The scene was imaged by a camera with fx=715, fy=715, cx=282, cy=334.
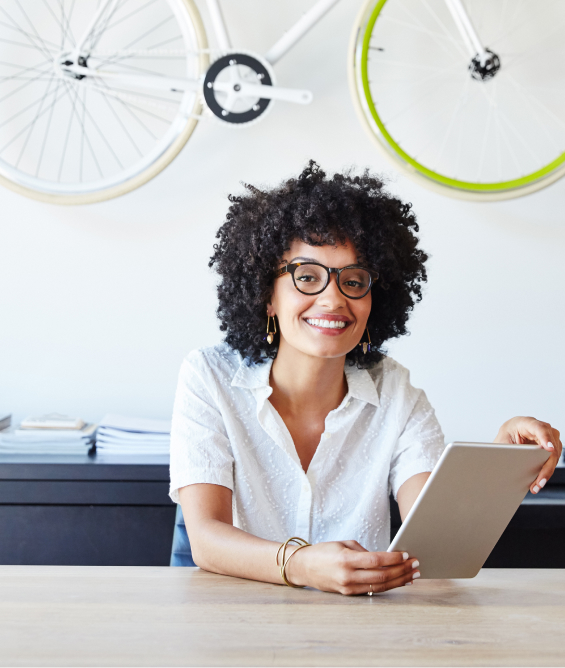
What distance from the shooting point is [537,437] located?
3.59ft

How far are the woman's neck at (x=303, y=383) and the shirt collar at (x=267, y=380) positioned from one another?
3 centimetres

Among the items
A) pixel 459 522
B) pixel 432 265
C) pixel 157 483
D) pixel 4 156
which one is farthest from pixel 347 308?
pixel 4 156

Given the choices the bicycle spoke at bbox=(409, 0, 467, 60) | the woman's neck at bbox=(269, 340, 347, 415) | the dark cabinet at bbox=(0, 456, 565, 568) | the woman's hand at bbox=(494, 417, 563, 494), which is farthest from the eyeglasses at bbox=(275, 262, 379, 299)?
the bicycle spoke at bbox=(409, 0, 467, 60)

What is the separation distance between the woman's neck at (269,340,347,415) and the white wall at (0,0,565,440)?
691 mm

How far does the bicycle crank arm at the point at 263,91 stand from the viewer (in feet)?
6.09

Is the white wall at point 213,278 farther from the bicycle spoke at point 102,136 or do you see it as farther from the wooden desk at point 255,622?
the wooden desk at point 255,622

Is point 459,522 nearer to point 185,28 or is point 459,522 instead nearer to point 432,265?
point 432,265

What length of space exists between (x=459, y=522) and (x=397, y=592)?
0.12 metres

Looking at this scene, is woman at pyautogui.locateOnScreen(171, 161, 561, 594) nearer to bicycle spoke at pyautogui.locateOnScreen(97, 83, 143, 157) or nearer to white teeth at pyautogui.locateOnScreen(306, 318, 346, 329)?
white teeth at pyautogui.locateOnScreen(306, 318, 346, 329)

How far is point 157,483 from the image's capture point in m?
1.68

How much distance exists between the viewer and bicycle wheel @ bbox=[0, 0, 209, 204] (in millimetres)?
1914

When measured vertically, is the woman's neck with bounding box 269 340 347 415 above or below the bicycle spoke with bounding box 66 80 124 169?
below

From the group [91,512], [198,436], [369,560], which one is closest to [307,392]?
[198,436]

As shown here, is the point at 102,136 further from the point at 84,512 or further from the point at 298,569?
the point at 298,569
